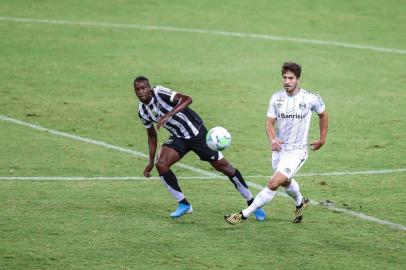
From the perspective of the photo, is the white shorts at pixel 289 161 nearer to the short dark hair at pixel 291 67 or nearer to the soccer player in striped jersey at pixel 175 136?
the soccer player in striped jersey at pixel 175 136

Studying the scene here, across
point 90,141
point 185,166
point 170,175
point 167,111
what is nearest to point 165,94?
point 167,111

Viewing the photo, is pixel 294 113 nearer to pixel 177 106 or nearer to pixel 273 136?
pixel 273 136

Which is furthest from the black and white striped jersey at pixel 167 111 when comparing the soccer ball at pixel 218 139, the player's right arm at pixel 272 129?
the player's right arm at pixel 272 129

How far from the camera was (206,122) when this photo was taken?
2184 cm

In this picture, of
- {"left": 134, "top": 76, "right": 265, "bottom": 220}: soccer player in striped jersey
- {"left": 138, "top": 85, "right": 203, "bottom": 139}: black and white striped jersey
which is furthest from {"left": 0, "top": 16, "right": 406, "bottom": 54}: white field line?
{"left": 138, "top": 85, "right": 203, "bottom": 139}: black and white striped jersey

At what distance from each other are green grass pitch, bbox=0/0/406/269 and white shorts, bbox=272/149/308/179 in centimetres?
85

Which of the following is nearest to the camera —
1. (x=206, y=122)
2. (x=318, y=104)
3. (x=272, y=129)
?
(x=272, y=129)

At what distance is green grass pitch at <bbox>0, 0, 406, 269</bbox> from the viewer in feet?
43.9

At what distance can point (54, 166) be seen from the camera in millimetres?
18344

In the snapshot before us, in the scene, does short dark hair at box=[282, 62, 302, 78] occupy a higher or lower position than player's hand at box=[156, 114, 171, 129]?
higher

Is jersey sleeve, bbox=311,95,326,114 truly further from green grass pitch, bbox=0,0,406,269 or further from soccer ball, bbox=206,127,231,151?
green grass pitch, bbox=0,0,406,269

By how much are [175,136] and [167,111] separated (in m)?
0.39

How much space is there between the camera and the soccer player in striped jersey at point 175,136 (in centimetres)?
1484

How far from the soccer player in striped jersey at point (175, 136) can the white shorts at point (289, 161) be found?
0.95 m
